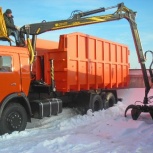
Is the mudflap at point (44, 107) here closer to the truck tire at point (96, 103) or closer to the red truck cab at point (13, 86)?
the red truck cab at point (13, 86)

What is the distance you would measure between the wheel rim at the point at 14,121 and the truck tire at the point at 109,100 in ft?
16.7

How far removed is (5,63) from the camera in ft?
26.2

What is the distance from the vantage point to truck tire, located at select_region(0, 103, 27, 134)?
785cm

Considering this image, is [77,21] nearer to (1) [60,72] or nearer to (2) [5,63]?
(1) [60,72]

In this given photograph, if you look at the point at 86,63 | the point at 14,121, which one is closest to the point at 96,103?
the point at 86,63

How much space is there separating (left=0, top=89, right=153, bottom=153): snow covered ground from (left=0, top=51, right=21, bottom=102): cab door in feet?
3.71

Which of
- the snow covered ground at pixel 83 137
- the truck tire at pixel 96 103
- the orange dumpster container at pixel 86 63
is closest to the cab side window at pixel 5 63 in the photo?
the snow covered ground at pixel 83 137

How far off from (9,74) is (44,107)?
5.11 feet

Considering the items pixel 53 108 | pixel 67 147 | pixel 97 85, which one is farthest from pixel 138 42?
pixel 67 147

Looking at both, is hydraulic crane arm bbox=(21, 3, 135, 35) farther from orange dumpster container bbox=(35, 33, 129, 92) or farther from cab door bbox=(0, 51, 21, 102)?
cab door bbox=(0, 51, 21, 102)

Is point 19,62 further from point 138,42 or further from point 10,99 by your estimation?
point 138,42

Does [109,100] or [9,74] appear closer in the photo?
[9,74]

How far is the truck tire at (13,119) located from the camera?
785 cm

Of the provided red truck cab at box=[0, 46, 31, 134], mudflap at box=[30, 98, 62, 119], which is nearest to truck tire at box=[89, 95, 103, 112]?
mudflap at box=[30, 98, 62, 119]
